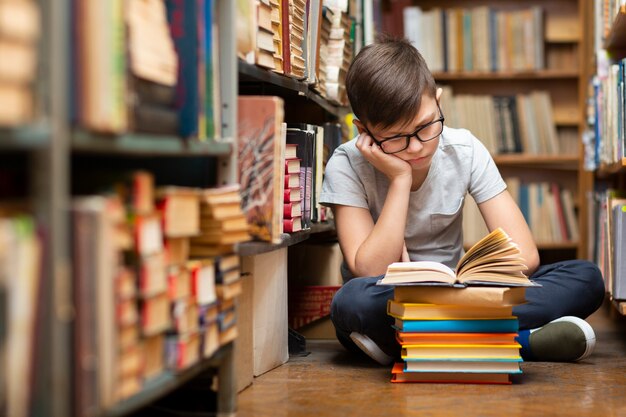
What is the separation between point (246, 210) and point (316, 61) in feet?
3.08

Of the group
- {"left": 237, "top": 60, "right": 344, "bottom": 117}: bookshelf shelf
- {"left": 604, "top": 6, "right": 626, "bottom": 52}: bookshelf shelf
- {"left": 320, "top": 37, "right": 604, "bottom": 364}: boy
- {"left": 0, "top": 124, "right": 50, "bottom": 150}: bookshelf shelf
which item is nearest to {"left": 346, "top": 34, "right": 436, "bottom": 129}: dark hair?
{"left": 320, "top": 37, "right": 604, "bottom": 364}: boy

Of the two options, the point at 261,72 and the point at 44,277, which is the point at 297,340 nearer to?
the point at 261,72

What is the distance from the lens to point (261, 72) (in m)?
2.01

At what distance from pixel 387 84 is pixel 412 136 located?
0.45ft

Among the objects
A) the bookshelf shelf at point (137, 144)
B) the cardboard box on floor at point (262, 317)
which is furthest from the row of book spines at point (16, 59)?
the cardboard box on floor at point (262, 317)

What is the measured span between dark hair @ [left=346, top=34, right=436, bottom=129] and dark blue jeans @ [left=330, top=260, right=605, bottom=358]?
399 millimetres

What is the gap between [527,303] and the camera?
2197 millimetres

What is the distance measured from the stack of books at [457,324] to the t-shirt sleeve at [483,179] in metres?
0.46

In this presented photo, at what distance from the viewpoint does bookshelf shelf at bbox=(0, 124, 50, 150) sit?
0.97 meters

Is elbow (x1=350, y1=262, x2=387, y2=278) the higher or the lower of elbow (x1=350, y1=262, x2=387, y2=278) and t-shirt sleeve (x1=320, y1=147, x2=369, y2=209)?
the lower

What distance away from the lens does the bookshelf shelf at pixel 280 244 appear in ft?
5.75

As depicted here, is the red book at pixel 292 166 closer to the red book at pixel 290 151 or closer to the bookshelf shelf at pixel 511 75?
the red book at pixel 290 151

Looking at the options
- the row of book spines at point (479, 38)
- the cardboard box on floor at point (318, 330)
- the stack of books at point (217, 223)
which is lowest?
the cardboard box on floor at point (318, 330)

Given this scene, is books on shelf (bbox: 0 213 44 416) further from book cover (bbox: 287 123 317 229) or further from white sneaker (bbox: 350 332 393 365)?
book cover (bbox: 287 123 317 229)
